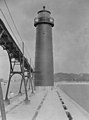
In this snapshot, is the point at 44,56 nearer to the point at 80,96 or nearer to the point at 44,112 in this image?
the point at 80,96

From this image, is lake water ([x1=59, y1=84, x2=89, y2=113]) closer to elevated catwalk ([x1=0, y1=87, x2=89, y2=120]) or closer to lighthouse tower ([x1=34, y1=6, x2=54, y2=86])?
lighthouse tower ([x1=34, y1=6, x2=54, y2=86])

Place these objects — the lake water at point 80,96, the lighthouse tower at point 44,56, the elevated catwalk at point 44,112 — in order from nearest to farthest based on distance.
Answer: the elevated catwalk at point 44,112
the lake water at point 80,96
the lighthouse tower at point 44,56

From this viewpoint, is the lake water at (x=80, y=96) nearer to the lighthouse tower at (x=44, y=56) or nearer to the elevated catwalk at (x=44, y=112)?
the lighthouse tower at (x=44, y=56)

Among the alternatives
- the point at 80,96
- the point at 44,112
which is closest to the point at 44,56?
the point at 80,96

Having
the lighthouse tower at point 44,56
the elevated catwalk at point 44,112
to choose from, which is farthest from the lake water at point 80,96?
the elevated catwalk at point 44,112

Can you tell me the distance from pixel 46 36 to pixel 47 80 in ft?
23.9

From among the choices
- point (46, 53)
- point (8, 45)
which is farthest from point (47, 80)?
point (8, 45)

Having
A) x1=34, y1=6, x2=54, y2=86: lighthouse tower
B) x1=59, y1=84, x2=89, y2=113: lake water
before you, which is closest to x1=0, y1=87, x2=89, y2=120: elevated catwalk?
x1=59, y1=84, x2=89, y2=113: lake water

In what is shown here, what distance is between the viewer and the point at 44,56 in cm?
2898

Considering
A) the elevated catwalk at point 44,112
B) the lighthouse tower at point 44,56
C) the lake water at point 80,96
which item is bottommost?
the lake water at point 80,96

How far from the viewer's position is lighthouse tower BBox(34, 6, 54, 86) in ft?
94.3

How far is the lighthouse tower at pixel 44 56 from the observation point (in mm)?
28750

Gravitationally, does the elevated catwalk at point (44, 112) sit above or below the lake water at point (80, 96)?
above

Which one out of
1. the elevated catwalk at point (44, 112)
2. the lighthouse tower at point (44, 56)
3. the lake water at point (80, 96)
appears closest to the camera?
the elevated catwalk at point (44, 112)
